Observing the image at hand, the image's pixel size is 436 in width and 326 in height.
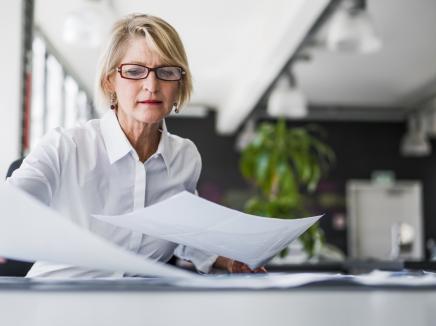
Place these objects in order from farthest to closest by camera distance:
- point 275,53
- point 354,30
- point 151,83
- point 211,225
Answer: point 275,53 < point 354,30 < point 151,83 < point 211,225

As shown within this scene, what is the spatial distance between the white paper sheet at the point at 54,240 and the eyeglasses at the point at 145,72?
488 mm

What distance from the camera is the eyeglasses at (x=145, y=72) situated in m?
1.04

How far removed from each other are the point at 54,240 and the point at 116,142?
573 mm

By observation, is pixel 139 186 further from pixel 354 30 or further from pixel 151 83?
pixel 354 30

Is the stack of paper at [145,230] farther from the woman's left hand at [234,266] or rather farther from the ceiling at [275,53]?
the ceiling at [275,53]

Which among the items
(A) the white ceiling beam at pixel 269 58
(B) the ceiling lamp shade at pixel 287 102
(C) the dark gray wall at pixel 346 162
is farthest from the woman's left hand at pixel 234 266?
(C) the dark gray wall at pixel 346 162

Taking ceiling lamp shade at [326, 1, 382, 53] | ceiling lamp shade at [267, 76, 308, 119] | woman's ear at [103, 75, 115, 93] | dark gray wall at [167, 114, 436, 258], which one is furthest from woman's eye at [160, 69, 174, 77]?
dark gray wall at [167, 114, 436, 258]

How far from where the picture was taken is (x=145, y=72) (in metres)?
1.05

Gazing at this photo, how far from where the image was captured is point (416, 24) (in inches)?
304

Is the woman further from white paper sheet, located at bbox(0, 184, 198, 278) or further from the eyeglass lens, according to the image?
white paper sheet, located at bbox(0, 184, 198, 278)

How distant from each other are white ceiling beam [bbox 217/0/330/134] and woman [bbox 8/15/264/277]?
4.48m

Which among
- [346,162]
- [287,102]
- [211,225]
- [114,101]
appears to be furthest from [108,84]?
[346,162]

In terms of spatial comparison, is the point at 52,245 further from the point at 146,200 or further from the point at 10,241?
the point at 146,200

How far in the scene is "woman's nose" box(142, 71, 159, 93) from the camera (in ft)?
3.34
